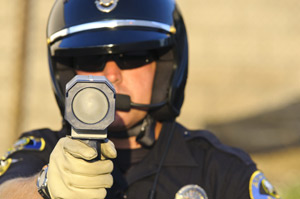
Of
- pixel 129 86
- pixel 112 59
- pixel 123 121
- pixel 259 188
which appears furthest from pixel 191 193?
pixel 112 59

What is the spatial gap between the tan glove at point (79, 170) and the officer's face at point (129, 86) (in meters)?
0.74

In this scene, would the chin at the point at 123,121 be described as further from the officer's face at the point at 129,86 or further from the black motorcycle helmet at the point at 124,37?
the black motorcycle helmet at the point at 124,37

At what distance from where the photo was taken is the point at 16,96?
237 inches

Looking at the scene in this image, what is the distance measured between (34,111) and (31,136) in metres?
3.79

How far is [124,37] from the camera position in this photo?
2.23 m

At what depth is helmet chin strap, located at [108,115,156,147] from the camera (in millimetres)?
2430

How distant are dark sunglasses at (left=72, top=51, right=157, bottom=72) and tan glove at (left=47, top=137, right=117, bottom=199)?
2.55 ft

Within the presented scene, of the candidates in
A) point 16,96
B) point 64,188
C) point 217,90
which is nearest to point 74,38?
point 64,188

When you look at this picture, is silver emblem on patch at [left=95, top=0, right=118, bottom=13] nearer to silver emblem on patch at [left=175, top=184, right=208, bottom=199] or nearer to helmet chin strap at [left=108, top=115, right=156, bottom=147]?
helmet chin strap at [left=108, top=115, right=156, bottom=147]

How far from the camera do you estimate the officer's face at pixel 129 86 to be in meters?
2.35

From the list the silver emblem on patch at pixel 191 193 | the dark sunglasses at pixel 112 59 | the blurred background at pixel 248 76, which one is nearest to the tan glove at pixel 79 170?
the silver emblem on patch at pixel 191 193

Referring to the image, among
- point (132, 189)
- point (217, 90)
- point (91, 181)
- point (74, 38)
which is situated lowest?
point (217, 90)

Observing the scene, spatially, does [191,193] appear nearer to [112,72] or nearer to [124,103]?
[124,103]

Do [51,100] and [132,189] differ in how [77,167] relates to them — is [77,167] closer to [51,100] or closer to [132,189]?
[132,189]
